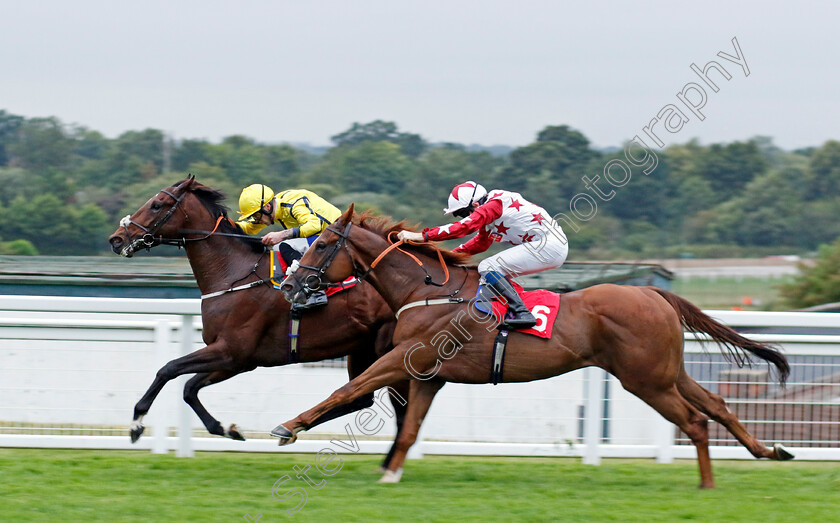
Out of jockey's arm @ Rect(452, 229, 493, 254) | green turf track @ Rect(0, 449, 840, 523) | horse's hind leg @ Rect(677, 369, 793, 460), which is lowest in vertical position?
green turf track @ Rect(0, 449, 840, 523)

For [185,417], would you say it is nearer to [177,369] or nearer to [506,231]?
[177,369]

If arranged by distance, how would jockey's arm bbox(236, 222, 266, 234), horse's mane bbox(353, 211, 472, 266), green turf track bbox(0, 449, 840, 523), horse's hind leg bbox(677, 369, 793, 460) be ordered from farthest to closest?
jockey's arm bbox(236, 222, 266, 234), horse's mane bbox(353, 211, 472, 266), horse's hind leg bbox(677, 369, 793, 460), green turf track bbox(0, 449, 840, 523)

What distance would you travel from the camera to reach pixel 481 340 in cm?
495

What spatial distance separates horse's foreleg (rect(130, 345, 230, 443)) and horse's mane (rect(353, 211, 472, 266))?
1097mm

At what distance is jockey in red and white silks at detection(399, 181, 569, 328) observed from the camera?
4.94 m

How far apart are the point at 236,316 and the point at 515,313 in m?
1.61

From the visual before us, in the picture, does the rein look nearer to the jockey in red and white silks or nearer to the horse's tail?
the jockey in red and white silks

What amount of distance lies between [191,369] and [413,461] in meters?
1.43

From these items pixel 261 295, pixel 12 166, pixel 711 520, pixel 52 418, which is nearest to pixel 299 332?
pixel 261 295

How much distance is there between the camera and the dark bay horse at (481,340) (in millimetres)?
4898

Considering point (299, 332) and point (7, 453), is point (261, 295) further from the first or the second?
point (7, 453)

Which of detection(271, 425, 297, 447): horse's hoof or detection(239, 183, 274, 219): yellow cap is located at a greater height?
detection(239, 183, 274, 219): yellow cap

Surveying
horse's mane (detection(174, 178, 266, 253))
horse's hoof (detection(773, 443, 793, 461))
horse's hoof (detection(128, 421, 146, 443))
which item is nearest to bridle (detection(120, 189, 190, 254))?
horse's mane (detection(174, 178, 266, 253))

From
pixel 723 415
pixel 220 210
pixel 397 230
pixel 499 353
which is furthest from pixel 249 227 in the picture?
pixel 723 415
